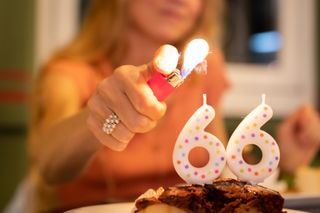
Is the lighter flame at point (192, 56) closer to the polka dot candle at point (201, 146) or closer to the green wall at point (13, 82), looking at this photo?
the polka dot candle at point (201, 146)

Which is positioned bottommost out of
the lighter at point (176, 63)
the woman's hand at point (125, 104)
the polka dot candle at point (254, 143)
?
the polka dot candle at point (254, 143)

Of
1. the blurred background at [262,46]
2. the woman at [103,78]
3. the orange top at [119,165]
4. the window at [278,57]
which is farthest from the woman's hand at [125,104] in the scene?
the window at [278,57]

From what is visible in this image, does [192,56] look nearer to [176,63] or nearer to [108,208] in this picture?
[176,63]

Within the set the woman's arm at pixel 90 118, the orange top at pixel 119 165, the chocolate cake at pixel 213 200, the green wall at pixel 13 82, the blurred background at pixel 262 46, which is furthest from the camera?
the blurred background at pixel 262 46

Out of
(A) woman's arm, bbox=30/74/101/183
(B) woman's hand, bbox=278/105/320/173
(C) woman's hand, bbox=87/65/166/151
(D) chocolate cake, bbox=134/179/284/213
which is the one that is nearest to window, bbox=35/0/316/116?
(B) woman's hand, bbox=278/105/320/173

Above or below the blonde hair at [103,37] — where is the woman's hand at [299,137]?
below

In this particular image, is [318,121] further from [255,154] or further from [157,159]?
[255,154]

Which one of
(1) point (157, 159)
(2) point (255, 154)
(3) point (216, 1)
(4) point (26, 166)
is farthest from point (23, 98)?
(2) point (255, 154)

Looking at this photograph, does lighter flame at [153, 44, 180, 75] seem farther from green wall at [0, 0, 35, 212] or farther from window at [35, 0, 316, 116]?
window at [35, 0, 316, 116]
